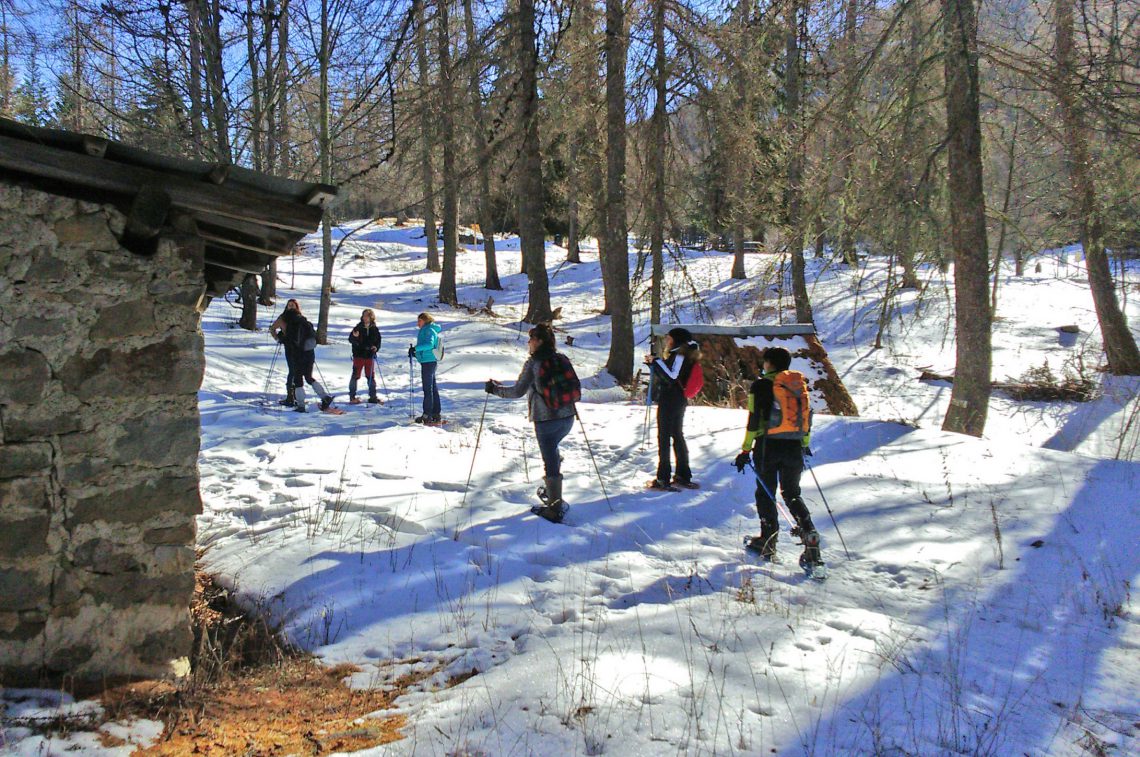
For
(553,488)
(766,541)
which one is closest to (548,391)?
(553,488)

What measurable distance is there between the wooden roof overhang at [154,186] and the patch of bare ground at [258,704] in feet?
7.81

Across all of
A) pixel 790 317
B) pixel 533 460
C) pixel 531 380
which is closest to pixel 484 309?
pixel 790 317

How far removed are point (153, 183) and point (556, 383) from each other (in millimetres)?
3442

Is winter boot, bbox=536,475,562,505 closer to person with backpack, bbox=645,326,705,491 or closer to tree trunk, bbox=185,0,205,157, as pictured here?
person with backpack, bbox=645,326,705,491

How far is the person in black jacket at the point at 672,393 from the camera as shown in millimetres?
7387

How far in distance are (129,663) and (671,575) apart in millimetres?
3543

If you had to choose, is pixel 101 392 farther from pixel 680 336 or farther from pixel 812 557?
pixel 680 336

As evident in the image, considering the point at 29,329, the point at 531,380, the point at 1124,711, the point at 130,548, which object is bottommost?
the point at 1124,711

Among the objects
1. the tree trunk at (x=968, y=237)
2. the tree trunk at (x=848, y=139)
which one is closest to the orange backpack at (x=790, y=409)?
the tree trunk at (x=848, y=139)

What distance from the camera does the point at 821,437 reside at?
9539 millimetres

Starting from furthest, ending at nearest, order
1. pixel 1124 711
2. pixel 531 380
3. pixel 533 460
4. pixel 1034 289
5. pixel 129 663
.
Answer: pixel 1034 289
pixel 533 460
pixel 531 380
pixel 129 663
pixel 1124 711

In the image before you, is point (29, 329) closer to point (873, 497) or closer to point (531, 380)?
point (531, 380)

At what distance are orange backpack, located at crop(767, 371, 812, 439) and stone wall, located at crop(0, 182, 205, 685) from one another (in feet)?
13.4

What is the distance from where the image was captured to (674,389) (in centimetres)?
739
